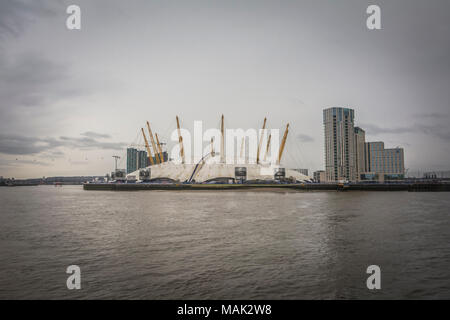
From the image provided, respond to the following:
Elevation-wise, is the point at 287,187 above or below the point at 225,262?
below

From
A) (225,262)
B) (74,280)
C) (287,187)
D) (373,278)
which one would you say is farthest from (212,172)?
(373,278)

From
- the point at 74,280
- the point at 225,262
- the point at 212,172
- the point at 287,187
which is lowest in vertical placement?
the point at 287,187

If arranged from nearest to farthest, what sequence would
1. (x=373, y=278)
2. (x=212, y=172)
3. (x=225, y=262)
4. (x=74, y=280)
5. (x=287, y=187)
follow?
(x=74, y=280) → (x=373, y=278) → (x=225, y=262) → (x=287, y=187) → (x=212, y=172)

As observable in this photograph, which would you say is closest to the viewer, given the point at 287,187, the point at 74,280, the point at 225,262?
the point at 74,280

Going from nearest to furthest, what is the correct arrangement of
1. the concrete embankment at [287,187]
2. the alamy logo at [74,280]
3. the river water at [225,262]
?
1. the river water at [225,262]
2. the alamy logo at [74,280]
3. the concrete embankment at [287,187]

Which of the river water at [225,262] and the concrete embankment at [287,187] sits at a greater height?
the river water at [225,262]

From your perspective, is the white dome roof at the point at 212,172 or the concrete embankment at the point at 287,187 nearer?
the concrete embankment at the point at 287,187

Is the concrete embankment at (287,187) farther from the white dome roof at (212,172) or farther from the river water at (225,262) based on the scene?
the river water at (225,262)

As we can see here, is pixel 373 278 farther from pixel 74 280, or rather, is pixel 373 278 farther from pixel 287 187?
pixel 287 187

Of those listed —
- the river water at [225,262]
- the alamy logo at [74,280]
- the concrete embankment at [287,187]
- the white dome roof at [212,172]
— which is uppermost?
the white dome roof at [212,172]

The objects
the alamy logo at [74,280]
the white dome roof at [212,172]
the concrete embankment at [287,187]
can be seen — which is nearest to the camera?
the alamy logo at [74,280]

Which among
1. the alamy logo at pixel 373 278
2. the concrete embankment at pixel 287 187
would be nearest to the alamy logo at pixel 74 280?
the alamy logo at pixel 373 278
